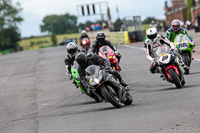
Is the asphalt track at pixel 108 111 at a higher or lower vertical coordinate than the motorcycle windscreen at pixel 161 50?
lower

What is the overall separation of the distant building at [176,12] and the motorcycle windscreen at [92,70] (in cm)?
6330

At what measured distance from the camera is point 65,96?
569 inches

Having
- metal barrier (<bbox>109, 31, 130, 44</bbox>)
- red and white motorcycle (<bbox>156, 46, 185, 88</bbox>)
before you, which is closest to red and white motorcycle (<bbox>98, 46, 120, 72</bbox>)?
red and white motorcycle (<bbox>156, 46, 185, 88</bbox>)

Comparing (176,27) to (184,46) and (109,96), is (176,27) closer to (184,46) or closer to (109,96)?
(184,46)

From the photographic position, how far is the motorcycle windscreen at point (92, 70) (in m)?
10.1

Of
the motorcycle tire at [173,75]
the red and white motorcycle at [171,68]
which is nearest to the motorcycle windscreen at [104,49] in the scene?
the red and white motorcycle at [171,68]

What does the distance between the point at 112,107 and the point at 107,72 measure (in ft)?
2.63

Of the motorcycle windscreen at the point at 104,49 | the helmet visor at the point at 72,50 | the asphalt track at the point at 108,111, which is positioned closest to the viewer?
the asphalt track at the point at 108,111

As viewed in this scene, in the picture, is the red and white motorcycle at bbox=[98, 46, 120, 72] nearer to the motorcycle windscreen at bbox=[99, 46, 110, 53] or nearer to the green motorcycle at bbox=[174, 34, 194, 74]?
the motorcycle windscreen at bbox=[99, 46, 110, 53]

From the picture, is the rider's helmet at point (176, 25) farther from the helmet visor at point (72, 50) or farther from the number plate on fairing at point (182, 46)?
the helmet visor at point (72, 50)

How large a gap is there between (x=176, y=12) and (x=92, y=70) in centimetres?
7070

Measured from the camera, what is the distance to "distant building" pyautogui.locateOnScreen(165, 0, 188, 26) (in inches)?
2864

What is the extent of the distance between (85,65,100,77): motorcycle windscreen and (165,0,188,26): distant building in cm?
6330

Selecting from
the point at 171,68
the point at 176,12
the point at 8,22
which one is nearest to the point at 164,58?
the point at 171,68
